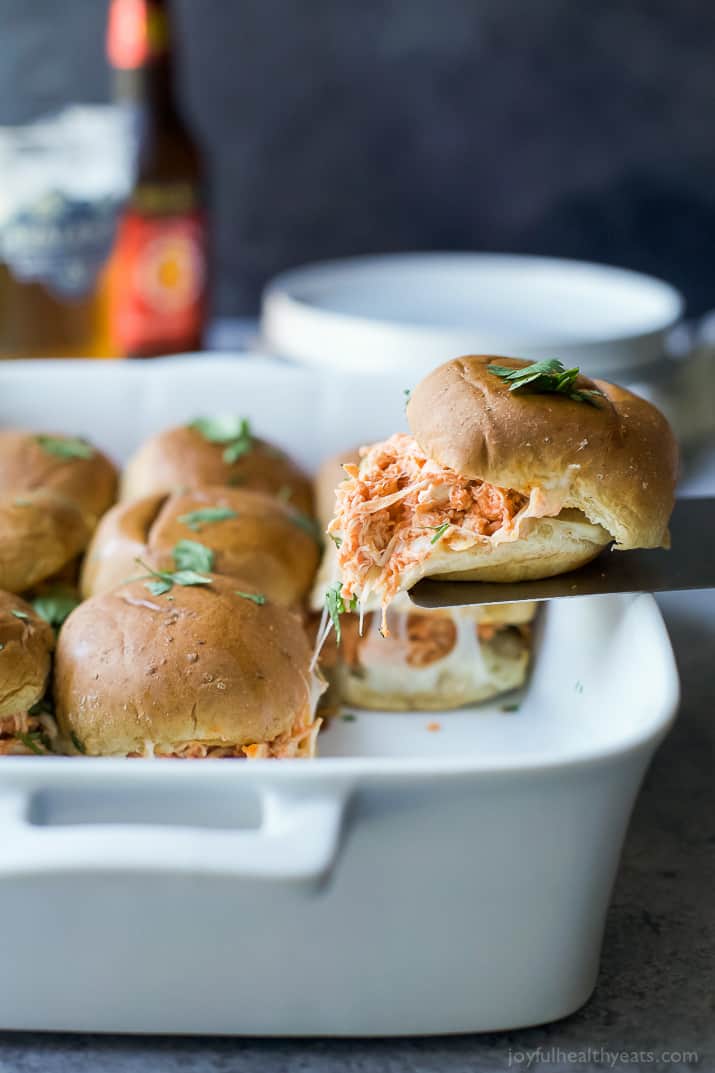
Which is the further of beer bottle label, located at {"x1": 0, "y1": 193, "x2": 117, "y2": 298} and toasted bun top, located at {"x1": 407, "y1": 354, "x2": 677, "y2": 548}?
beer bottle label, located at {"x1": 0, "y1": 193, "x2": 117, "y2": 298}

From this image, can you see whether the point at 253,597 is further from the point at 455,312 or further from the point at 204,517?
the point at 455,312

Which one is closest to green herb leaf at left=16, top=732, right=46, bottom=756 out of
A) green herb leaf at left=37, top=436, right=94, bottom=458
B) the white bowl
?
green herb leaf at left=37, top=436, right=94, bottom=458

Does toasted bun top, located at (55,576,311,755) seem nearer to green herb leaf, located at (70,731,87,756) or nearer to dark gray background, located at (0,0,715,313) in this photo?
green herb leaf, located at (70,731,87,756)

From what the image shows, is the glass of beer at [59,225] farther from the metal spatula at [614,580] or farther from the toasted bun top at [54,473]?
Result: the metal spatula at [614,580]

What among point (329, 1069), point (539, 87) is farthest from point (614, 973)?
point (539, 87)

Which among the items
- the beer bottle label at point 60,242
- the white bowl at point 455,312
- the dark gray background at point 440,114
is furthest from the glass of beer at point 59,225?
the dark gray background at point 440,114

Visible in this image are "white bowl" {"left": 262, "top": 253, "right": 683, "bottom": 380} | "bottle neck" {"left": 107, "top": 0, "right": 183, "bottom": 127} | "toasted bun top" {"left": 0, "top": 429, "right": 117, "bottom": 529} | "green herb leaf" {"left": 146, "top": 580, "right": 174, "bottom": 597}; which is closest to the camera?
"green herb leaf" {"left": 146, "top": 580, "right": 174, "bottom": 597}

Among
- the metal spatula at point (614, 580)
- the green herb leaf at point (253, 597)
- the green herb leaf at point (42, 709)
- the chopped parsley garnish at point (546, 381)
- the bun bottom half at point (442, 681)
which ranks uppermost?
the chopped parsley garnish at point (546, 381)
